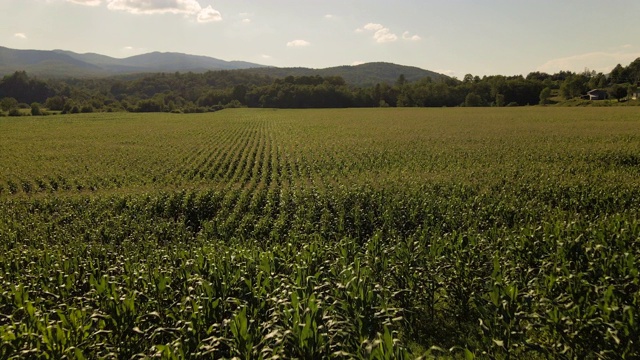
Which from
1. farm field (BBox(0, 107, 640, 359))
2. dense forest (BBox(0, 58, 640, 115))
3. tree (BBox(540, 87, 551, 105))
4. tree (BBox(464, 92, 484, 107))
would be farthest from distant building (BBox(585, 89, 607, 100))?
farm field (BBox(0, 107, 640, 359))

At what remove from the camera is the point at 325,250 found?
398 inches

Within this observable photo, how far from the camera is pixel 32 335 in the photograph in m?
5.36

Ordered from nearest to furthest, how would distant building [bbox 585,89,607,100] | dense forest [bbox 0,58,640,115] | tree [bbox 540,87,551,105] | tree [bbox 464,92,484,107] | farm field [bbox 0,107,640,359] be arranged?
1. farm field [bbox 0,107,640,359]
2. tree [bbox 540,87,551,105]
3. distant building [bbox 585,89,607,100]
4. dense forest [bbox 0,58,640,115]
5. tree [bbox 464,92,484,107]

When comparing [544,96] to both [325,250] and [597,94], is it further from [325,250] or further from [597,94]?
[325,250]

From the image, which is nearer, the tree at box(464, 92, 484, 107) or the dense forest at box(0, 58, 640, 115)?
the dense forest at box(0, 58, 640, 115)

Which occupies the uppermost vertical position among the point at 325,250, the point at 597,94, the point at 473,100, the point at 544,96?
the point at 597,94

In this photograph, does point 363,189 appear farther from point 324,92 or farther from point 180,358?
point 324,92

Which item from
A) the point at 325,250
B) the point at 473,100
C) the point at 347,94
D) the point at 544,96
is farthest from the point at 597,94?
the point at 325,250

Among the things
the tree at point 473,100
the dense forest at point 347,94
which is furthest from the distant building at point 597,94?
the tree at point 473,100

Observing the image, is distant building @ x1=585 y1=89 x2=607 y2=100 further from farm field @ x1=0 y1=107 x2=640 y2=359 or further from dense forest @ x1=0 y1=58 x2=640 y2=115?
farm field @ x1=0 y1=107 x2=640 y2=359

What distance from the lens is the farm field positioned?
19.3ft

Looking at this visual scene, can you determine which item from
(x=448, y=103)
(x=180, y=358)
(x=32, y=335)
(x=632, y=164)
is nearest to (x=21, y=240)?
(x=32, y=335)

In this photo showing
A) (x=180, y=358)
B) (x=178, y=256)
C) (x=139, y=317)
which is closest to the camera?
(x=180, y=358)

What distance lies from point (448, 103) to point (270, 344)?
122321mm
